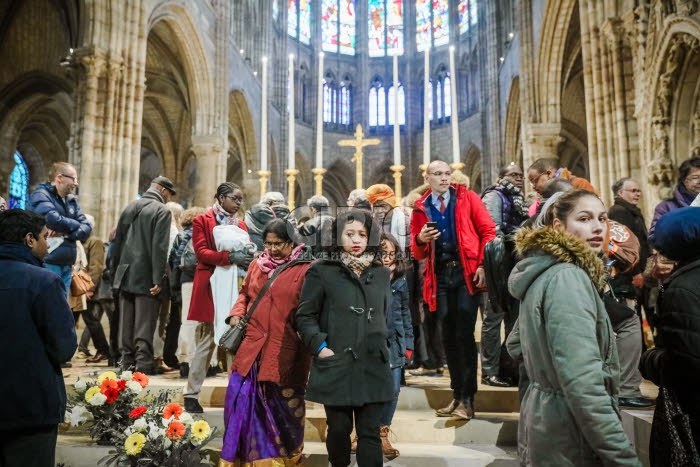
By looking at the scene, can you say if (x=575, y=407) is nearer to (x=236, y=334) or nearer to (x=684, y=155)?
(x=236, y=334)

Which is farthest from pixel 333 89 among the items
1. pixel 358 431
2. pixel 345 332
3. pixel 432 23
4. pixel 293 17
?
pixel 358 431

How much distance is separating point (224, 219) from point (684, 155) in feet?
19.2

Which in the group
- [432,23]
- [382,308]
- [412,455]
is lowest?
[412,455]

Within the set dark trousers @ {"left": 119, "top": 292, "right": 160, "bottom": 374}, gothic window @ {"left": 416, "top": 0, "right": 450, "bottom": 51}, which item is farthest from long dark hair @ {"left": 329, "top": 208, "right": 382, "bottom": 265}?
gothic window @ {"left": 416, "top": 0, "right": 450, "bottom": 51}

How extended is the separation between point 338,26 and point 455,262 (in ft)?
86.8

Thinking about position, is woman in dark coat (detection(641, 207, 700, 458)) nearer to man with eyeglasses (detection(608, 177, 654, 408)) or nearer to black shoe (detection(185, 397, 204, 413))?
man with eyeglasses (detection(608, 177, 654, 408))

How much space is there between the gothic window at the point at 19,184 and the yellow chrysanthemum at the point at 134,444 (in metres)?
17.1

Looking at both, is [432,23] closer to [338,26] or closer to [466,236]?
[338,26]

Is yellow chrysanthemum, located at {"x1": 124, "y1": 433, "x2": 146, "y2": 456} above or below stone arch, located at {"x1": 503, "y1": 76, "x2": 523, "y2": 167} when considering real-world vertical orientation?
below

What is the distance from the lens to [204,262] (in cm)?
430

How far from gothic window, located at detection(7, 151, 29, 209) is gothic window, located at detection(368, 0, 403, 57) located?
16484 mm

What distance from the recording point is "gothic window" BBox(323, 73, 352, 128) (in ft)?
89.1

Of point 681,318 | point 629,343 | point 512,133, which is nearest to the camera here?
point 681,318

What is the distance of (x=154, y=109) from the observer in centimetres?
1969
